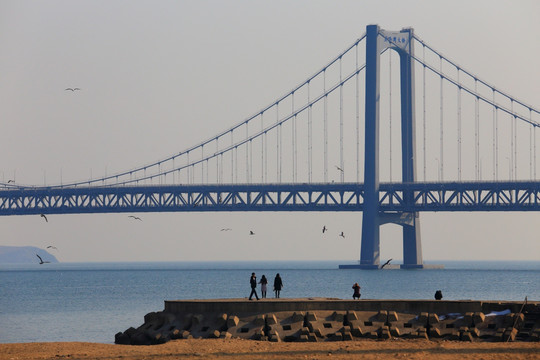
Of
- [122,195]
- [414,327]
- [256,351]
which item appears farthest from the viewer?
[122,195]

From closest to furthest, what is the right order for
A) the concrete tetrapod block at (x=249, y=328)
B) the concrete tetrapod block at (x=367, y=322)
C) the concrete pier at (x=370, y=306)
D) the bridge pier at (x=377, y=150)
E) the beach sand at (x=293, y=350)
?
1. the beach sand at (x=293, y=350)
2. the concrete tetrapod block at (x=249, y=328)
3. the concrete tetrapod block at (x=367, y=322)
4. the concrete pier at (x=370, y=306)
5. the bridge pier at (x=377, y=150)

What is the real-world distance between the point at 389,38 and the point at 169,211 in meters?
23.5

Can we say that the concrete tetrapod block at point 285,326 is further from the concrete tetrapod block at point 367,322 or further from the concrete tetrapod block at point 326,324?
the concrete tetrapod block at point 367,322

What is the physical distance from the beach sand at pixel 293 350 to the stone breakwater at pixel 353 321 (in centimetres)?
78

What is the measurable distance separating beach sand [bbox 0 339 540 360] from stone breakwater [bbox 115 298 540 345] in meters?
0.78

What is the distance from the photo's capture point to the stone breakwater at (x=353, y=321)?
1193 inches

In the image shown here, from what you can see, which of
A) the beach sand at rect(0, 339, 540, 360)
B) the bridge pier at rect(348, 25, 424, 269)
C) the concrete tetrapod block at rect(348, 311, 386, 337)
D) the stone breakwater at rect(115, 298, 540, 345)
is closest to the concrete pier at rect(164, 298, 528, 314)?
the stone breakwater at rect(115, 298, 540, 345)

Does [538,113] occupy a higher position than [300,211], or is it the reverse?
[538,113]

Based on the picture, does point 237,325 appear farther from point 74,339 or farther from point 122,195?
point 122,195

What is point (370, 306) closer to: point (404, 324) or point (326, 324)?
point (404, 324)

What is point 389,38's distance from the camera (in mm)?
A: 102625

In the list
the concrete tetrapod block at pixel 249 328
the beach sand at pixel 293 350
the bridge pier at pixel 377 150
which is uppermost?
the bridge pier at pixel 377 150

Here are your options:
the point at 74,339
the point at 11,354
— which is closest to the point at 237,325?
the point at 11,354

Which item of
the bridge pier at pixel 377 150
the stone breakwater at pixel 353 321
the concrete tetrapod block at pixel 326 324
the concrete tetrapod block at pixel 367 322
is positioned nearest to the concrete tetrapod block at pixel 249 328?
the stone breakwater at pixel 353 321
